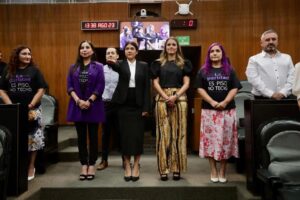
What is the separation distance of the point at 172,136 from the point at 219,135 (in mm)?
454

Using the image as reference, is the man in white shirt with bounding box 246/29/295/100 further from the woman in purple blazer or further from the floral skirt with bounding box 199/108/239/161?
the woman in purple blazer

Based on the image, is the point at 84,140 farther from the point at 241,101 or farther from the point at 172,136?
the point at 241,101

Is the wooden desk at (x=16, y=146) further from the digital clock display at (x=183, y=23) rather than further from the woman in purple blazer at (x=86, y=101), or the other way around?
the digital clock display at (x=183, y=23)

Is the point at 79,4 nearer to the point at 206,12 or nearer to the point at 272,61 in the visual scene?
the point at 206,12

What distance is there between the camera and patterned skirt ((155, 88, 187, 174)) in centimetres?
337

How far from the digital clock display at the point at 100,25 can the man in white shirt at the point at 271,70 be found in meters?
3.57

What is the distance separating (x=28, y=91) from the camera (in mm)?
3436

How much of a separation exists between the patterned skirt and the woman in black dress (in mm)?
180

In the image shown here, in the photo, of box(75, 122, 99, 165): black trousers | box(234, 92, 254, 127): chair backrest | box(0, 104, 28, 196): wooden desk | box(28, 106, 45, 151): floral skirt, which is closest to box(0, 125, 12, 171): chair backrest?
box(0, 104, 28, 196): wooden desk

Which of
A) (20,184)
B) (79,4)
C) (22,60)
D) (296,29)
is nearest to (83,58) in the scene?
(22,60)

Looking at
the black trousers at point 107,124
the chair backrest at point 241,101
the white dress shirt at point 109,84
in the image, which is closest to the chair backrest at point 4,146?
the black trousers at point 107,124

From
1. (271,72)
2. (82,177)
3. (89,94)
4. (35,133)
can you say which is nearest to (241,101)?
(271,72)

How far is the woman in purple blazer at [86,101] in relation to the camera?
3.38 meters

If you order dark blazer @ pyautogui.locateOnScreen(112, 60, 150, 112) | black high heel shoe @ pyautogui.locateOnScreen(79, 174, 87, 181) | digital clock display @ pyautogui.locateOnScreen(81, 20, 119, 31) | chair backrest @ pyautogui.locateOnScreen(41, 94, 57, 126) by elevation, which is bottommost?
black high heel shoe @ pyautogui.locateOnScreen(79, 174, 87, 181)
